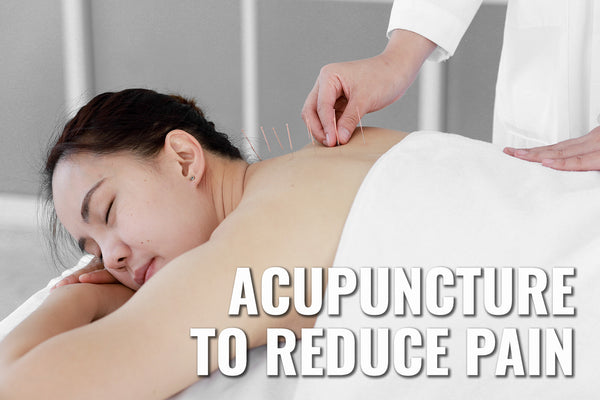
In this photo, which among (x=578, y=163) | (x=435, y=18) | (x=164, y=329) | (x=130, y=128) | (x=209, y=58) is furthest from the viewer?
(x=209, y=58)

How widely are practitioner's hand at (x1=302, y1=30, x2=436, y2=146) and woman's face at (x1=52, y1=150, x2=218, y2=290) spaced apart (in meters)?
0.28

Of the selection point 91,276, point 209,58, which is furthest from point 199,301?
point 209,58

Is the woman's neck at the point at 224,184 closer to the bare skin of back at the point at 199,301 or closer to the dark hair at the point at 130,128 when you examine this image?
the dark hair at the point at 130,128

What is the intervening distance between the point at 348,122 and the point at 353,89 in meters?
0.10

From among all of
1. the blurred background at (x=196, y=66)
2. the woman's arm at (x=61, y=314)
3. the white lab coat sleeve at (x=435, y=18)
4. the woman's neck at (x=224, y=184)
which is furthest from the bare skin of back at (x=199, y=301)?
the blurred background at (x=196, y=66)

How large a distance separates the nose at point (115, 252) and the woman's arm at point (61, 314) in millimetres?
→ 113

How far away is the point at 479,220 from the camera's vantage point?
1057 mm

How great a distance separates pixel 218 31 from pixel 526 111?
1757 millimetres

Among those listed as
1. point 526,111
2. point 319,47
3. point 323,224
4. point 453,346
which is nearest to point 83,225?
point 323,224

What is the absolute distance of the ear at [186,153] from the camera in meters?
1.36

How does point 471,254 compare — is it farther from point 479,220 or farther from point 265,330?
point 265,330

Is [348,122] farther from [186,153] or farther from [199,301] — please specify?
[199,301]

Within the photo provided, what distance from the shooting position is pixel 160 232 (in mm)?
1284

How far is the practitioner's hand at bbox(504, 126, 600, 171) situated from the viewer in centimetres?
126
